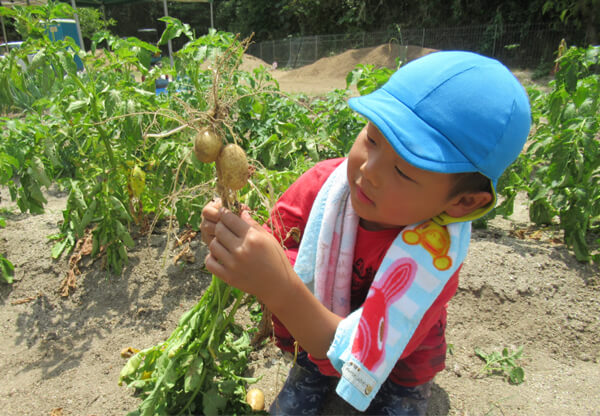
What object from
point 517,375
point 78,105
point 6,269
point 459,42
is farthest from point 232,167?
point 459,42

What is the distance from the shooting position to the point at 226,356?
139 centimetres

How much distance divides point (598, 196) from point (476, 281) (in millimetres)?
983

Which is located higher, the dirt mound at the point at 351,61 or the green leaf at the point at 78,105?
the green leaf at the point at 78,105

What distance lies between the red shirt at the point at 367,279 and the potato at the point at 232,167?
246 mm

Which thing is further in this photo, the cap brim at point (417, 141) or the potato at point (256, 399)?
the potato at point (256, 399)

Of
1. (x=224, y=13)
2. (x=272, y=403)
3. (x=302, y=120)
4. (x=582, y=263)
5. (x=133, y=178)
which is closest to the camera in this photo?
(x=272, y=403)

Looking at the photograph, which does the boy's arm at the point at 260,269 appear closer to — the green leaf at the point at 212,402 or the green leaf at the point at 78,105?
the green leaf at the point at 212,402

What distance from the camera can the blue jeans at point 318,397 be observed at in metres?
1.53

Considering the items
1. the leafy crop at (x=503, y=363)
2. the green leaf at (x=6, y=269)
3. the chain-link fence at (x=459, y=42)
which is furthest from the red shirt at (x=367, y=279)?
the chain-link fence at (x=459, y=42)

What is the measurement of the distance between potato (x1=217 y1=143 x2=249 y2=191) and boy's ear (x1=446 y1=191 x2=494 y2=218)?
0.57 m

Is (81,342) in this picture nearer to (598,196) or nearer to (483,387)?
(483,387)

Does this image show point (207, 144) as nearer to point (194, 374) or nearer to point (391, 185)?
point (391, 185)

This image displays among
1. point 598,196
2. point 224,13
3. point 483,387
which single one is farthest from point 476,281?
point 224,13

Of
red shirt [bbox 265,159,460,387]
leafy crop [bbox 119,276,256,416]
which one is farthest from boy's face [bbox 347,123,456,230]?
leafy crop [bbox 119,276,256,416]
